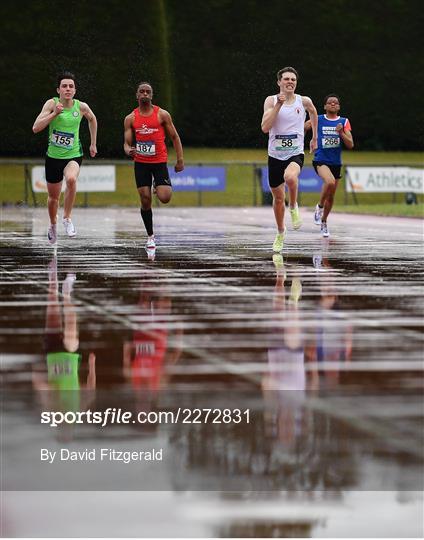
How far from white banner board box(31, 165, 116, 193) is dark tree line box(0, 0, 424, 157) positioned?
283 centimetres

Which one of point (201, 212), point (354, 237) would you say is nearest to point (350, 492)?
point (354, 237)

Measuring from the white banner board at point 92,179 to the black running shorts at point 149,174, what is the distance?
25194mm

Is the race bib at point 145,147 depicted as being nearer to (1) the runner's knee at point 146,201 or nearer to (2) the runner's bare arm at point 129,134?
(2) the runner's bare arm at point 129,134

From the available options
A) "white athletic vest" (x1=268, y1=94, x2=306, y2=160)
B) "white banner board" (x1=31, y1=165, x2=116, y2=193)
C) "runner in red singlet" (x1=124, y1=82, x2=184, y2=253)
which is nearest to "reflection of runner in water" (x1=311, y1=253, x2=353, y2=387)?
"white athletic vest" (x1=268, y1=94, x2=306, y2=160)

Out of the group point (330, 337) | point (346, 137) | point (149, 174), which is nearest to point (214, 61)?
point (346, 137)

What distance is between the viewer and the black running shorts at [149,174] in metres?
21.0

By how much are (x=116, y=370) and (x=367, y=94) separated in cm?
4882

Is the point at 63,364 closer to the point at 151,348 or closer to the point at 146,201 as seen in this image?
the point at 151,348

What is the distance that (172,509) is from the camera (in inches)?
220

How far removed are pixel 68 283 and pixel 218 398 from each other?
7.72 metres

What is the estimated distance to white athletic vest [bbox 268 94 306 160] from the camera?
20.6 m

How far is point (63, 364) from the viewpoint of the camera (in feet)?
30.3

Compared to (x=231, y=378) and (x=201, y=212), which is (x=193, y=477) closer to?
(x=231, y=378)

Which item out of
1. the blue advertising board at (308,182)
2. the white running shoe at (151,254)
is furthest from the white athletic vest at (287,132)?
the blue advertising board at (308,182)
